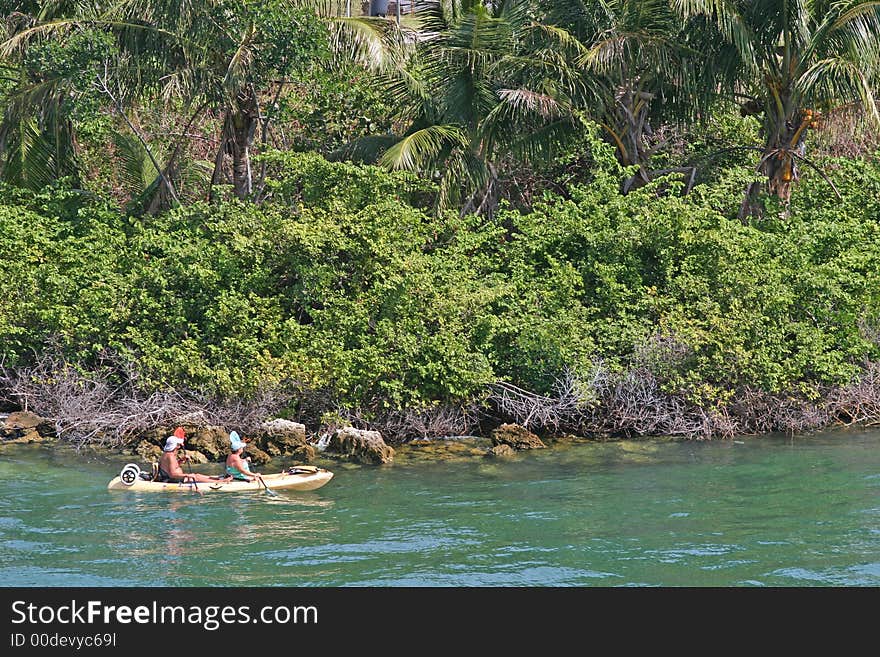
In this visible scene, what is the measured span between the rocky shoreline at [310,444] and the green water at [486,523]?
1.12ft

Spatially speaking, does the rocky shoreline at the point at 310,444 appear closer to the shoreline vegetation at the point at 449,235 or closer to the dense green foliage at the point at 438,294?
the shoreline vegetation at the point at 449,235

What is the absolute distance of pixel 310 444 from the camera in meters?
17.3

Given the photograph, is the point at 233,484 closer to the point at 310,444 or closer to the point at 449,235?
the point at 310,444

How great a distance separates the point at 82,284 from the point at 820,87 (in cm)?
1305

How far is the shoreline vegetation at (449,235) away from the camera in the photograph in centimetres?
1786

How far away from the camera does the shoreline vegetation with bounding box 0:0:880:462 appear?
17859mm

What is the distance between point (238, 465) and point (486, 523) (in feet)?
12.4

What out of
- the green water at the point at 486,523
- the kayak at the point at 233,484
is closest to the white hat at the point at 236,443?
the kayak at the point at 233,484

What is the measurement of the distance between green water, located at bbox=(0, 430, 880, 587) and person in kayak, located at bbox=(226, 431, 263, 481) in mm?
396

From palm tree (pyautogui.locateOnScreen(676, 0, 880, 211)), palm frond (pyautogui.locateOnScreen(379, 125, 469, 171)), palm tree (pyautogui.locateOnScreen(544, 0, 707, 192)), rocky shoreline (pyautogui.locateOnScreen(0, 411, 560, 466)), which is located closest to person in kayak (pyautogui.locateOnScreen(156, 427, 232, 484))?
rocky shoreline (pyautogui.locateOnScreen(0, 411, 560, 466))

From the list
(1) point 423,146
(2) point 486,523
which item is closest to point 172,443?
(2) point 486,523

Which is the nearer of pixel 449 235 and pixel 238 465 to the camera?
pixel 238 465

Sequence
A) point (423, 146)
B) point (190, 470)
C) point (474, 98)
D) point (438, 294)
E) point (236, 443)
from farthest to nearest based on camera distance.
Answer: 1. point (474, 98)
2. point (423, 146)
3. point (438, 294)
4. point (190, 470)
5. point (236, 443)

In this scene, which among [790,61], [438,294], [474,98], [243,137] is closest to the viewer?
[438,294]
